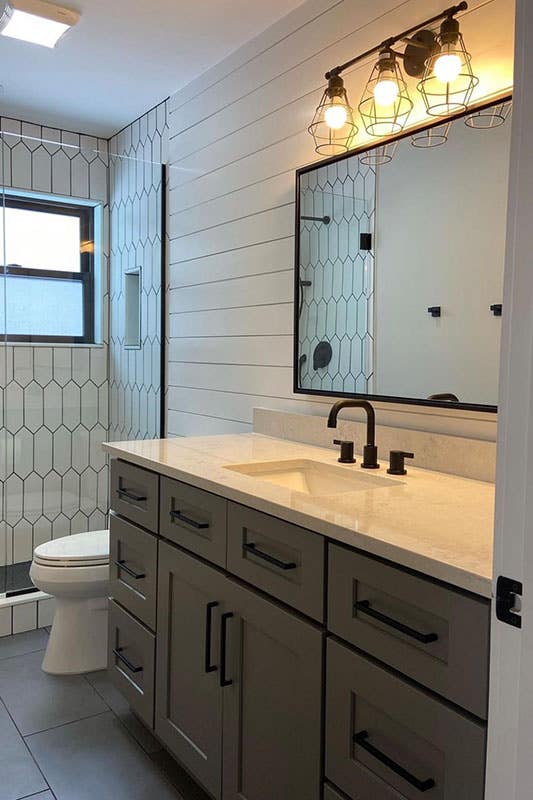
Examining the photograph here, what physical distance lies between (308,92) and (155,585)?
5.64 feet

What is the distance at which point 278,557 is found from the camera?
142cm

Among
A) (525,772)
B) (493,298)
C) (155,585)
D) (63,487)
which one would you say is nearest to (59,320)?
(63,487)

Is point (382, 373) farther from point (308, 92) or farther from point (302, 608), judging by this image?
point (308, 92)

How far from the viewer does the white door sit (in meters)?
0.77

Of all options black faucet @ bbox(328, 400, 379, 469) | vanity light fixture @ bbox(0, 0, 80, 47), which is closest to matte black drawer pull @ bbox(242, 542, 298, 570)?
black faucet @ bbox(328, 400, 379, 469)

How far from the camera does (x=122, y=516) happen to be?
6.98 feet

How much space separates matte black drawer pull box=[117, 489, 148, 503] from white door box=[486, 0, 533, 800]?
1.33 m

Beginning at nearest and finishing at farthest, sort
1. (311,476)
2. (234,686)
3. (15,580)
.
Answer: (234,686) → (311,476) → (15,580)

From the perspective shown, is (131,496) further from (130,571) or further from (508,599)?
(508,599)

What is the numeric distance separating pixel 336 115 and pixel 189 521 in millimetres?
1327

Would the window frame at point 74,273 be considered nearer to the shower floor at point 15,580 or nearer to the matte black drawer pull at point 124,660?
the shower floor at point 15,580

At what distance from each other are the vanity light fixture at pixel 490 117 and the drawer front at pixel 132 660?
1.67 meters

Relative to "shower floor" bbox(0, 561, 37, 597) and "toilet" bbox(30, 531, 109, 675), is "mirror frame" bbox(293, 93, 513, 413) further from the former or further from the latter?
"shower floor" bbox(0, 561, 37, 597)

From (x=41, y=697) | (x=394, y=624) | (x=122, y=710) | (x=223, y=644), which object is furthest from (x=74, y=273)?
(x=394, y=624)
